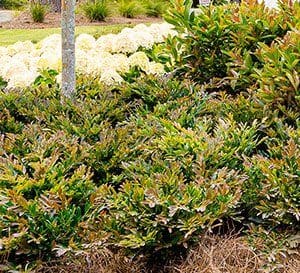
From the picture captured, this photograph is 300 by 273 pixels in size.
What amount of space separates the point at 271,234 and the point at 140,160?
0.71 m

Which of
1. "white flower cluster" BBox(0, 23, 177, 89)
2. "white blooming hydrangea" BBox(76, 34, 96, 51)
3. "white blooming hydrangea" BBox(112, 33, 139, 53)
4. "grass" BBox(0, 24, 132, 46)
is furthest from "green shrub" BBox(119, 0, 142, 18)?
"white blooming hydrangea" BBox(112, 33, 139, 53)

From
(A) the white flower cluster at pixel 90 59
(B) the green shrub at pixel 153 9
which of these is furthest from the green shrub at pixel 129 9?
(A) the white flower cluster at pixel 90 59

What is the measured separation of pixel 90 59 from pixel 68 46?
1619mm

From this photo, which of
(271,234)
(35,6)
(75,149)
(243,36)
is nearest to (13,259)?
(75,149)

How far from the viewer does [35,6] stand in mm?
14078

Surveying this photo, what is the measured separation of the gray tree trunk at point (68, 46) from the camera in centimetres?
361

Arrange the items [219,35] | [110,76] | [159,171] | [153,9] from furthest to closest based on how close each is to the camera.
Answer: [153,9], [110,76], [219,35], [159,171]

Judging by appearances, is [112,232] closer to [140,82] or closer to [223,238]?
[223,238]

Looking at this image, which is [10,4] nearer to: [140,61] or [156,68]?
[140,61]

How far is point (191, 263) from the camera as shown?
2.56 m

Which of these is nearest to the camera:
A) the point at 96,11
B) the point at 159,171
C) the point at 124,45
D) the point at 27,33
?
the point at 159,171

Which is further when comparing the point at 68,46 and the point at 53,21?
the point at 53,21

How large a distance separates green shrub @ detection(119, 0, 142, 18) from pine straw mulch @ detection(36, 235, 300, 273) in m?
13.1

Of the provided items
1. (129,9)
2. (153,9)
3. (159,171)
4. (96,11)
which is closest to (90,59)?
(159,171)
